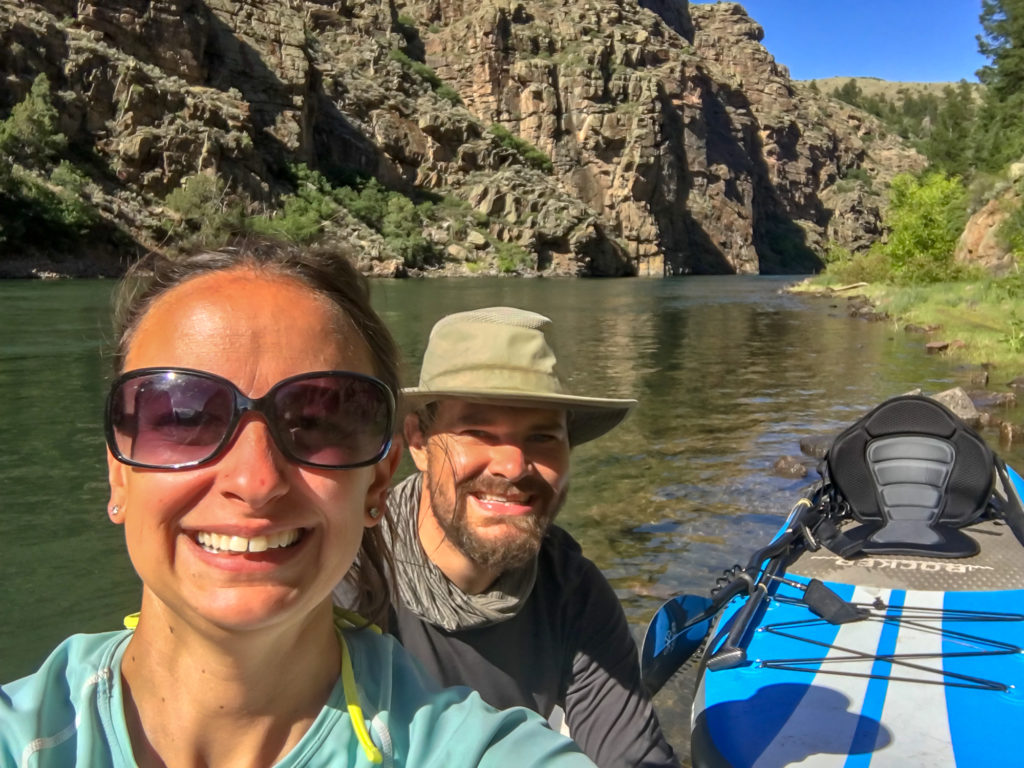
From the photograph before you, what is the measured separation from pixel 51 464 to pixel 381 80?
8254cm

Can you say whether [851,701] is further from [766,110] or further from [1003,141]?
[766,110]

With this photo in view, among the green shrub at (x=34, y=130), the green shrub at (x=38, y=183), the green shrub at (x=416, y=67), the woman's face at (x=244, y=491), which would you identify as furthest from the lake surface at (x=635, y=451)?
the green shrub at (x=416, y=67)

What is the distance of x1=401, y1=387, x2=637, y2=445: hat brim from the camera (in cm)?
233

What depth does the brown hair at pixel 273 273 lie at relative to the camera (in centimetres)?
143

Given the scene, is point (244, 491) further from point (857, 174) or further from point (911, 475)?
point (857, 174)

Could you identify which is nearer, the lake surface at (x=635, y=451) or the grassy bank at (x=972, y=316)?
the lake surface at (x=635, y=451)

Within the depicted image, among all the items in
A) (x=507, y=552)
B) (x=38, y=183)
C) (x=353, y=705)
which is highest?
(x=38, y=183)

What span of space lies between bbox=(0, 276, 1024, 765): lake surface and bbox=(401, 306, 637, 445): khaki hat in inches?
9.0

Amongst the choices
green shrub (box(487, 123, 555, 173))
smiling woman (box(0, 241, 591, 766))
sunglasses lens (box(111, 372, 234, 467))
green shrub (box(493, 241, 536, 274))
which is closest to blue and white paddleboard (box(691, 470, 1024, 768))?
smiling woman (box(0, 241, 591, 766))

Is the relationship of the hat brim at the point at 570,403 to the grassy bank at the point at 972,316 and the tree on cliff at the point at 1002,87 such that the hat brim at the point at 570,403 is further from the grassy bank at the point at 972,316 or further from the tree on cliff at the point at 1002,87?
the tree on cliff at the point at 1002,87

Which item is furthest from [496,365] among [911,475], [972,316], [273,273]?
[972,316]

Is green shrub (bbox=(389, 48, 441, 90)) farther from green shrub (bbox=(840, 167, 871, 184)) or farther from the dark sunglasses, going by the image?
the dark sunglasses

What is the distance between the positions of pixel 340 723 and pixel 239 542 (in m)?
0.31

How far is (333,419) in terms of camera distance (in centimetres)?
135
